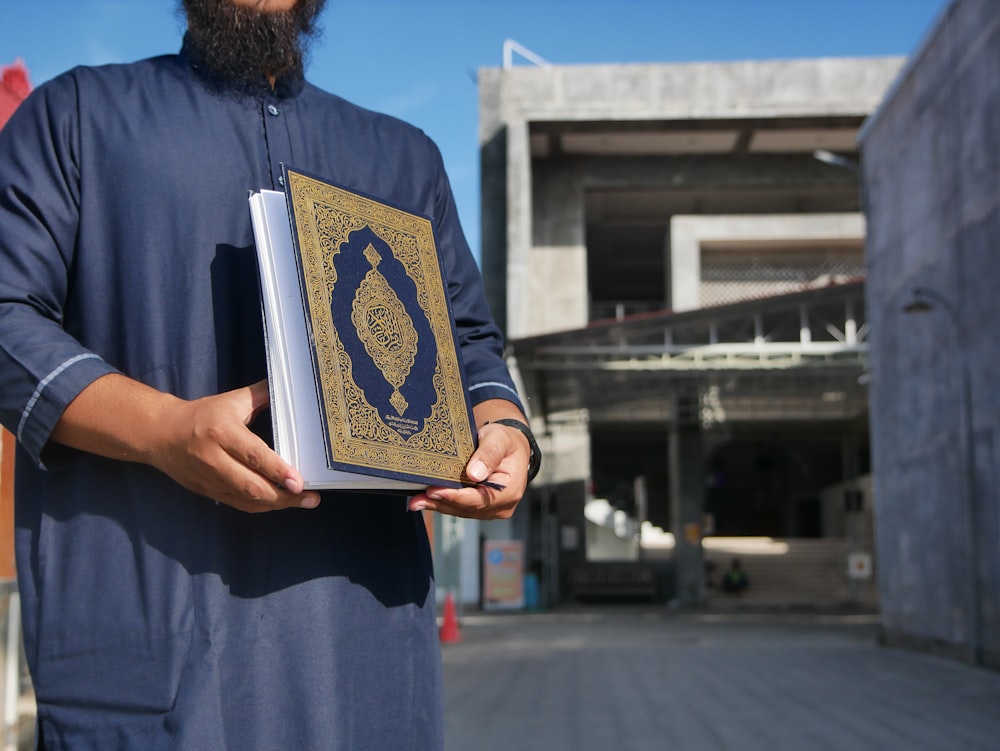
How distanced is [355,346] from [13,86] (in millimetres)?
4136

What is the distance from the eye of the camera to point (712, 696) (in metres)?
10.4

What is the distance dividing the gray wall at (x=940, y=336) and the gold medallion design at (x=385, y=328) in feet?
41.4

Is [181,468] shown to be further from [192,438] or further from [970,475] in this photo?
[970,475]

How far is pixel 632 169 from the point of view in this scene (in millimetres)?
34562

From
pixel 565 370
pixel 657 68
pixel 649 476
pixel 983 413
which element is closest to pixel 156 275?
pixel 983 413

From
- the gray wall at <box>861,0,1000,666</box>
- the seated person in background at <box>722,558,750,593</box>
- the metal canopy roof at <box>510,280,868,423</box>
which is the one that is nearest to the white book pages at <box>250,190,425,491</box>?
the gray wall at <box>861,0,1000,666</box>

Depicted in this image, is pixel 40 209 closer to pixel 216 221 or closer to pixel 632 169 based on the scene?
pixel 216 221

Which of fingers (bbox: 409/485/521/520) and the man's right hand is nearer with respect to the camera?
the man's right hand

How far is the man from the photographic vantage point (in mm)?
1263

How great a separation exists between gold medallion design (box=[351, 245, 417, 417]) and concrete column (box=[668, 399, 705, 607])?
32.5 metres

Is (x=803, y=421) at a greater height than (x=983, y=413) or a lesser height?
greater

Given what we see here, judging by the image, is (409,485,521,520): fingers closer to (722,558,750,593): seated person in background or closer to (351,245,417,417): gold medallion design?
(351,245,417,417): gold medallion design

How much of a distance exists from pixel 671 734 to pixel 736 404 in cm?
2778

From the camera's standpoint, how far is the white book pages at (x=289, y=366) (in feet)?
4.02
